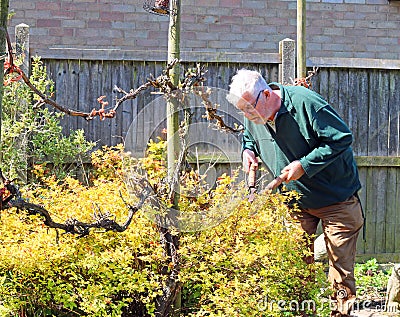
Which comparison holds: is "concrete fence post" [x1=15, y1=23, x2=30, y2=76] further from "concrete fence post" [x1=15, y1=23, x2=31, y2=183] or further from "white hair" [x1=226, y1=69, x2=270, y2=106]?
"white hair" [x1=226, y1=69, x2=270, y2=106]

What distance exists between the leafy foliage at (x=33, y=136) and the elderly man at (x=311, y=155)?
6.80ft

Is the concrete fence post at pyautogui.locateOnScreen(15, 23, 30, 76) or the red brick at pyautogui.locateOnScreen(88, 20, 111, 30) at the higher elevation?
the red brick at pyautogui.locateOnScreen(88, 20, 111, 30)

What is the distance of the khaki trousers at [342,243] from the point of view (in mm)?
4023

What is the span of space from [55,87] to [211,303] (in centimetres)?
304

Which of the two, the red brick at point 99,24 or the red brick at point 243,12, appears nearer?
the red brick at point 99,24

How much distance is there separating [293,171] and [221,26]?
5172 millimetres

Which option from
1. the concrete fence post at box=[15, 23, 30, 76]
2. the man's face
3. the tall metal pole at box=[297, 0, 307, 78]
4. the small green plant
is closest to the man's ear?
the man's face

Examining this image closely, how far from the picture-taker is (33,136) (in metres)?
5.78

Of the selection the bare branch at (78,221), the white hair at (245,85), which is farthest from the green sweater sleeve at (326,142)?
the bare branch at (78,221)

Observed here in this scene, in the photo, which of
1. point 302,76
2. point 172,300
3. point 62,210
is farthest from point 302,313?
point 302,76

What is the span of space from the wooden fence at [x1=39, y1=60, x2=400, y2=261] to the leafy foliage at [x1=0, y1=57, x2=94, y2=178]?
281 millimetres

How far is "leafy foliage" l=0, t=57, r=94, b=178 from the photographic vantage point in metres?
5.54

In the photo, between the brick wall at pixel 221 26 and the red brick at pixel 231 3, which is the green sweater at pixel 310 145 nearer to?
the brick wall at pixel 221 26

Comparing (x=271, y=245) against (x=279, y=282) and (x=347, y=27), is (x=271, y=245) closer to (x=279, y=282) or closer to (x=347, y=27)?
(x=279, y=282)
